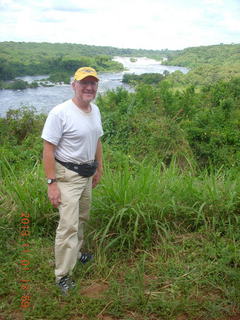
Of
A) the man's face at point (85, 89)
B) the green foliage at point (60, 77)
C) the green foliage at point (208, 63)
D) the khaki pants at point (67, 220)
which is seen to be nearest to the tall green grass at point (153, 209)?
the khaki pants at point (67, 220)

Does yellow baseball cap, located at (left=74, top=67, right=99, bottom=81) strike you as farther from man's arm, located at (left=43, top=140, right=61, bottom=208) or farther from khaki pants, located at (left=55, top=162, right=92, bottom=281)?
khaki pants, located at (left=55, top=162, right=92, bottom=281)

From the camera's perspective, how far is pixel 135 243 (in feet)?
9.15

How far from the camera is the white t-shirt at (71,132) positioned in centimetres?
213

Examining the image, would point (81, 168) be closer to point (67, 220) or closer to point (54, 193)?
point (54, 193)

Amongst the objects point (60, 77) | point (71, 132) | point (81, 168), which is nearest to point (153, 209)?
point (81, 168)

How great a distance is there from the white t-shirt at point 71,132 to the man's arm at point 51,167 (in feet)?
0.18

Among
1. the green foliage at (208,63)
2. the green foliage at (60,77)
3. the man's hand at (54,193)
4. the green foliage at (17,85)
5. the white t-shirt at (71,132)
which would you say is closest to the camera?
the white t-shirt at (71,132)

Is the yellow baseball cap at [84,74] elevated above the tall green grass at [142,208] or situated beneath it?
elevated above

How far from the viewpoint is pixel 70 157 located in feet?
7.47

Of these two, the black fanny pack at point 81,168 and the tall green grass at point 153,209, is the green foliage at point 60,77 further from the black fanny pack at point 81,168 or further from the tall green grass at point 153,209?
the black fanny pack at point 81,168

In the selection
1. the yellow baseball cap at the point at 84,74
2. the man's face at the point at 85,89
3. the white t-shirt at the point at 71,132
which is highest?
the yellow baseball cap at the point at 84,74

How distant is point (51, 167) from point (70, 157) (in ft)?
0.53

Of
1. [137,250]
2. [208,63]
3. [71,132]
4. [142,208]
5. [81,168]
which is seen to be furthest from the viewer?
[208,63]

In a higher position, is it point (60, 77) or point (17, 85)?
point (60, 77)
